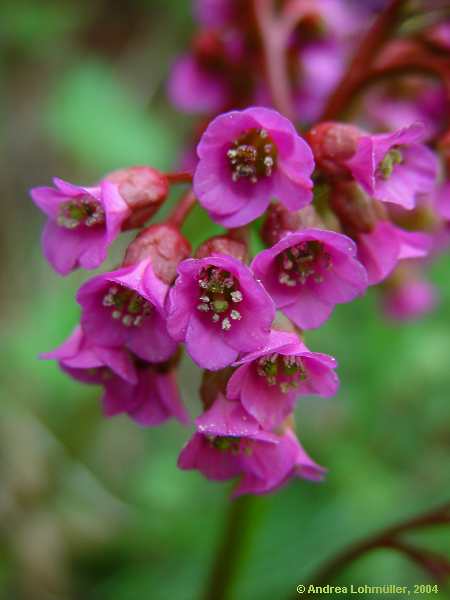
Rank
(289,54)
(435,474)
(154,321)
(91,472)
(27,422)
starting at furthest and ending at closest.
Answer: (91,472) → (27,422) → (435,474) → (289,54) → (154,321)

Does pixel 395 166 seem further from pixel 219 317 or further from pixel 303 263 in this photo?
pixel 219 317

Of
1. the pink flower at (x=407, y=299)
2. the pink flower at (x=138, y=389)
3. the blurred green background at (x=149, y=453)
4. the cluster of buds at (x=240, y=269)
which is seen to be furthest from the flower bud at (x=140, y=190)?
the pink flower at (x=407, y=299)

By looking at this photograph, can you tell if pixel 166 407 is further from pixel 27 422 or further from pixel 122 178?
pixel 27 422

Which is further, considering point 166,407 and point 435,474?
point 435,474

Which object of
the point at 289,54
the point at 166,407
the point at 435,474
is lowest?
the point at 435,474

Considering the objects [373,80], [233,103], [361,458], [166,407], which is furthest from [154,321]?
[361,458]

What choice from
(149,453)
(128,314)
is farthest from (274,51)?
(149,453)

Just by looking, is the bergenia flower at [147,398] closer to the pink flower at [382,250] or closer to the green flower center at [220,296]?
the green flower center at [220,296]
